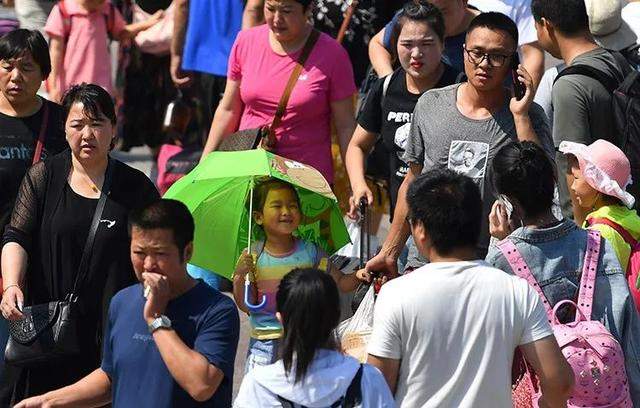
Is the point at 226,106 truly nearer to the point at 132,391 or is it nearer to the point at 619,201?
the point at 619,201

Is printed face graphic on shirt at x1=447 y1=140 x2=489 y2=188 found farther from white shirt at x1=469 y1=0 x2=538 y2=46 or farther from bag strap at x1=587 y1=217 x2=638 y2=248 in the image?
white shirt at x1=469 y1=0 x2=538 y2=46

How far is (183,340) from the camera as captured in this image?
5336 mm

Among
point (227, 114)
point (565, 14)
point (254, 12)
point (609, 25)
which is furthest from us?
point (254, 12)

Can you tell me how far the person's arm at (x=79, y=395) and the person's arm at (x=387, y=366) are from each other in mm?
939

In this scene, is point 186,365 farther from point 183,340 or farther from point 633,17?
point 633,17

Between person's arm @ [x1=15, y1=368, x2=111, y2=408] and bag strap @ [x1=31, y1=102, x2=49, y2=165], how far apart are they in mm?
1759

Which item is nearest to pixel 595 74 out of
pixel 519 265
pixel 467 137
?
pixel 467 137

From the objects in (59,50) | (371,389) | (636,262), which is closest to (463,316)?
(371,389)

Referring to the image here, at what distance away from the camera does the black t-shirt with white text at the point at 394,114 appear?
7586mm

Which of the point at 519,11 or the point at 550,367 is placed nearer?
the point at 550,367

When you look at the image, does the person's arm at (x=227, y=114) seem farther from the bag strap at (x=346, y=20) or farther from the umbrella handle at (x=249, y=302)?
the umbrella handle at (x=249, y=302)

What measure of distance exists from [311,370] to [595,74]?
9.54ft

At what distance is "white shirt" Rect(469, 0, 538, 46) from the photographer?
8922mm

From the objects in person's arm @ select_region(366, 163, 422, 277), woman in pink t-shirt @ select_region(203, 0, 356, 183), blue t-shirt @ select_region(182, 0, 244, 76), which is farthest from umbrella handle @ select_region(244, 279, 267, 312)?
blue t-shirt @ select_region(182, 0, 244, 76)
